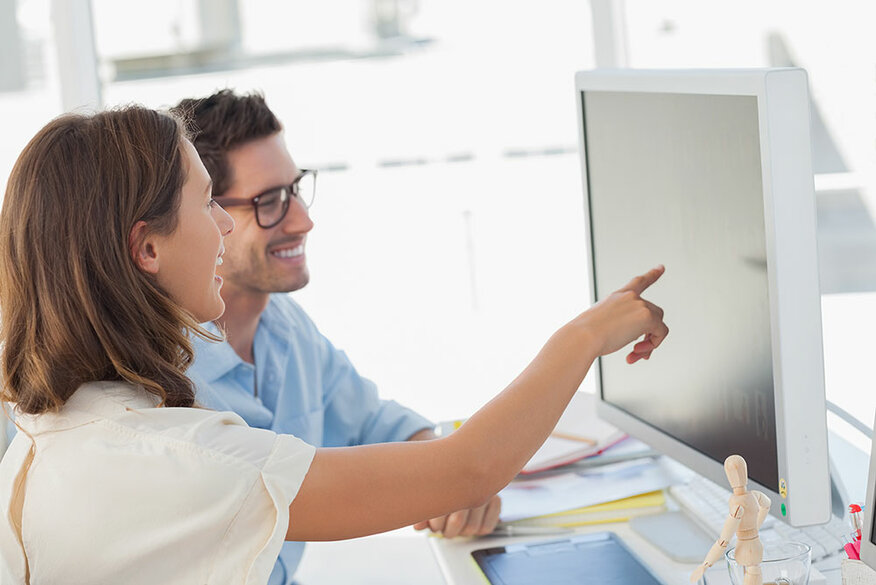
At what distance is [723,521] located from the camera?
3.85ft

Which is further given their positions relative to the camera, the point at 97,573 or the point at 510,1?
the point at 510,1

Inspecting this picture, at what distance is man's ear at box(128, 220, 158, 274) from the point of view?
0.94 m

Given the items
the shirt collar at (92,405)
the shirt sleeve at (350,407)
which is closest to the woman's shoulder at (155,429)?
the shirt collar at (92,405)

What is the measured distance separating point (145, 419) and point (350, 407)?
773 mm

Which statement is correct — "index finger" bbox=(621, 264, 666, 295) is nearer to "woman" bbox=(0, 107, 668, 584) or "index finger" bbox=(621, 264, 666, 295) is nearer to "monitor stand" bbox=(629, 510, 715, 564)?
"woman" bbox=(0, 107, 668, 584)

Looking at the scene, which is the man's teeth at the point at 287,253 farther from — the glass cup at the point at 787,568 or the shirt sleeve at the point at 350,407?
the glass cup at the point at 787,568

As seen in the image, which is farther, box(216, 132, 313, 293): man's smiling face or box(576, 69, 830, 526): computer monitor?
box(216, 132, 313, 293): man's smiling face

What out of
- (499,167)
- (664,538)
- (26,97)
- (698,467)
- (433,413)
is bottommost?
(433,413)

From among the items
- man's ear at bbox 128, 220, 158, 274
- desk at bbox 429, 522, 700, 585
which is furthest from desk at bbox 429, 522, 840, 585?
man's ear at bbox 128, 220, 158, 274

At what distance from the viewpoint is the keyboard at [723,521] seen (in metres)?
1.06

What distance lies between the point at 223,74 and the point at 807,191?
1.91m

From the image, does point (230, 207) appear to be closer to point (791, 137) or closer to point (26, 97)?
point (791, 137)

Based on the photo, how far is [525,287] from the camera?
2574mm

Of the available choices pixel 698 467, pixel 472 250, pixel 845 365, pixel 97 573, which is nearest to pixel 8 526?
pixel 97 573
